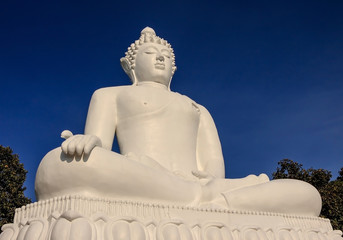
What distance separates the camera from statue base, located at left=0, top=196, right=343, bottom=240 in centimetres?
237

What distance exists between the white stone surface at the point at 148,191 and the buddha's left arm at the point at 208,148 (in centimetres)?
2

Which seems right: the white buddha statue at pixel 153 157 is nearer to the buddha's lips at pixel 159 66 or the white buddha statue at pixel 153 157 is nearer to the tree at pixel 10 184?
the buddha's lips at pixel 159 66

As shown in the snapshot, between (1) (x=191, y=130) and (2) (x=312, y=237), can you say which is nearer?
(2) (x=312, y=237)

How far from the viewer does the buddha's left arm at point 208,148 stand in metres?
4.46

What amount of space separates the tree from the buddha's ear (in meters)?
6.60

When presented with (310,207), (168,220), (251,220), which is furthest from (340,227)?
(168,220)

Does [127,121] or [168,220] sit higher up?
[127,121]

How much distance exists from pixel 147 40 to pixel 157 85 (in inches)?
27.8

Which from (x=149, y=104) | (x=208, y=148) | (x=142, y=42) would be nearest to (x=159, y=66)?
(x=142, y=42)

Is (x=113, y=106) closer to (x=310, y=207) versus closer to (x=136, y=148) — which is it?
(x=136, y=148)

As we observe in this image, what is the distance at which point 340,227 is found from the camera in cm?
945

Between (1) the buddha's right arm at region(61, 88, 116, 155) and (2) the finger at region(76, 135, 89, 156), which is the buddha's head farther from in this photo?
(2) the finger at region(76, 135, 89, 156)

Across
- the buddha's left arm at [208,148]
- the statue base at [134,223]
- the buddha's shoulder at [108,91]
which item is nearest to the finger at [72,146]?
the statue base at [134,223]

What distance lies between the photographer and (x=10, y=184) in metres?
10.4
